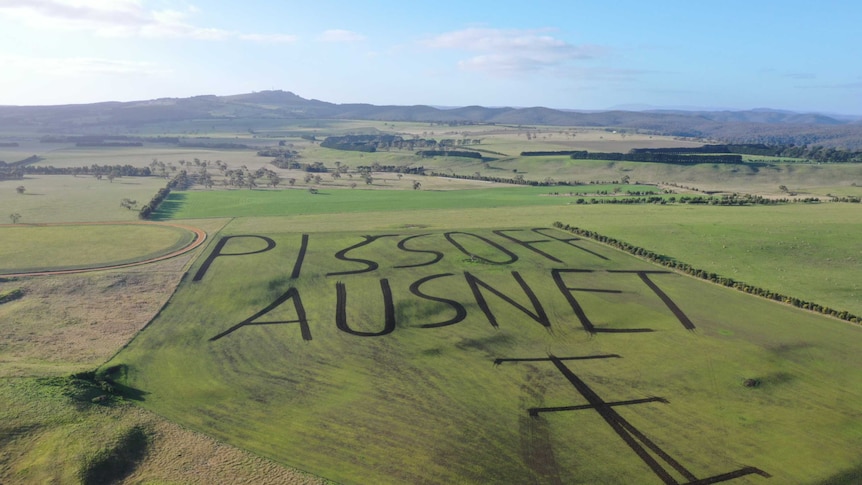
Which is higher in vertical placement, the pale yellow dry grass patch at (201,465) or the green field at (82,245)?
the green field at (82,245)

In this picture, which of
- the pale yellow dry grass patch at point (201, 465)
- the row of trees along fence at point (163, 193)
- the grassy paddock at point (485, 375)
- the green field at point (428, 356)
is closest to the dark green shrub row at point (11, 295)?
the green field at point (428, 356)

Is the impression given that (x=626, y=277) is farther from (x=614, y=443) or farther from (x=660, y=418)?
(x=614, y=443)

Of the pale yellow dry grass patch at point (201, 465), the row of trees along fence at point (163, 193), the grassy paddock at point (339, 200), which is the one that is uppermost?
the row of trees along fence at point (163, 193)

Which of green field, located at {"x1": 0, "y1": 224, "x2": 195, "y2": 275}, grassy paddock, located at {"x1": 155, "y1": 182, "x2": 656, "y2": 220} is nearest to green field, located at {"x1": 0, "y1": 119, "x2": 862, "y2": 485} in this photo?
green field, located at {"x1": 0, "y1": 224, "x2": 195, "y2": 275}

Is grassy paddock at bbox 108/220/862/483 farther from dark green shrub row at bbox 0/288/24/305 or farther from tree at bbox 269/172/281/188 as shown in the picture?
tree at bbox 269/172/281/188

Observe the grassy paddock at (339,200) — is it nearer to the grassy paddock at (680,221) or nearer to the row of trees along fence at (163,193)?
the grassy paddock at (680,221)

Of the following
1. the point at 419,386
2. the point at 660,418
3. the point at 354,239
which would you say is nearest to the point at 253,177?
the point at 354,239

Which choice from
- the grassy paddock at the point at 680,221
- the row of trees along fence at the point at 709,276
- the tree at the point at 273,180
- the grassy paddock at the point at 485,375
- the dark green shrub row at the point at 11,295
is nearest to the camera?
the grassy paddock at the point at 485,375
